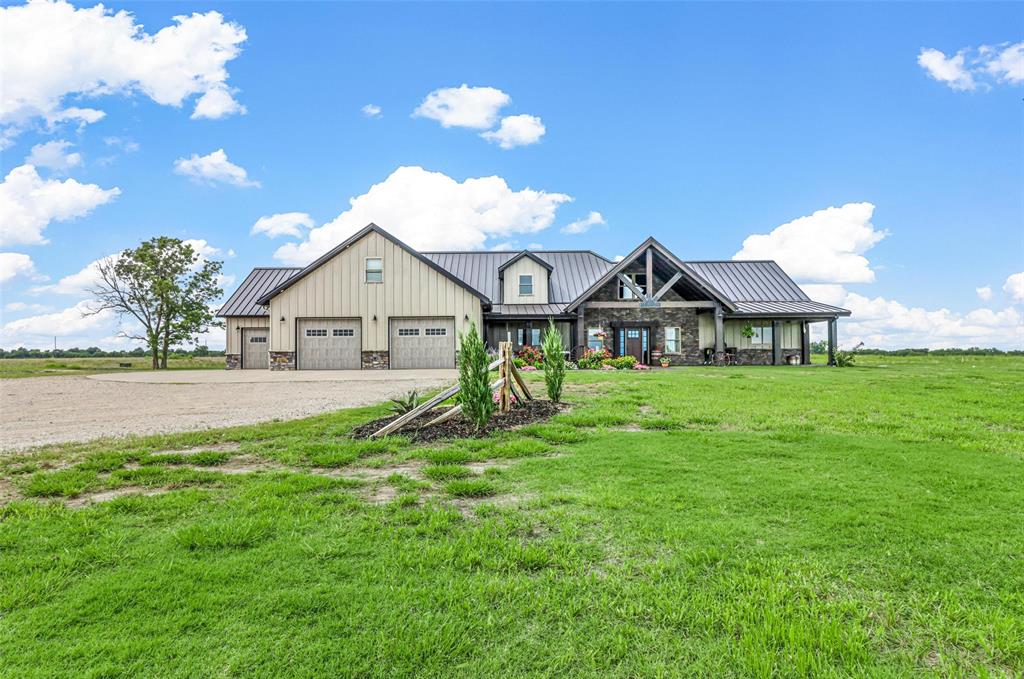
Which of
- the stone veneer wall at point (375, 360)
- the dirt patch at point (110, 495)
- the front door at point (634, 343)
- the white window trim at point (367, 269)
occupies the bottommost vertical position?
the dirt patch at point (110, 495)

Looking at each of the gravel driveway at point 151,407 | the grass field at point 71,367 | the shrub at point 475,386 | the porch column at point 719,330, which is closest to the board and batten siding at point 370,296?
the gravel driveway at point 151,407

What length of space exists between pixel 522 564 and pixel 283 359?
80.6 feet

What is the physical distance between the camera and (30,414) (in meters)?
9.49

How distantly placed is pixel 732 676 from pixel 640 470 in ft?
9.66

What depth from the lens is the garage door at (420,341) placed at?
24.9m

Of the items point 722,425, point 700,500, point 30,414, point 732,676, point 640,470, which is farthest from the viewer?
point 30,414

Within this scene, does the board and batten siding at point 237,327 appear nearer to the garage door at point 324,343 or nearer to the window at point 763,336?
the garage door at point 324,343

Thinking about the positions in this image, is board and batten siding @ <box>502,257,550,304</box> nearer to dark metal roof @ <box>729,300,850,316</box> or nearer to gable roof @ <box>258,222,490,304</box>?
gable roof @ <box>258,222,490,304</box>

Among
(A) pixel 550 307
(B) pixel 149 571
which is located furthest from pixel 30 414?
(A) pixel 550 307

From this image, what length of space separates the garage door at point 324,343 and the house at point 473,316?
0.05 m

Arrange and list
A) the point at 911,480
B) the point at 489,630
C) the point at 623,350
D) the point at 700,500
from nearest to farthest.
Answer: the point at 489,630, the point at 700,500, the point at 911,480, the point at 623,350

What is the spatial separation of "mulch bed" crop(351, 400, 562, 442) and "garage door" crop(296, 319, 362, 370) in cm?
1753

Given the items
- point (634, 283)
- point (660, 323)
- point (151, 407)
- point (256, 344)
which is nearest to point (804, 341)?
point (660, 323)

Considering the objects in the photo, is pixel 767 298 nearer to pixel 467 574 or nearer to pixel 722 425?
pixel 722 425
